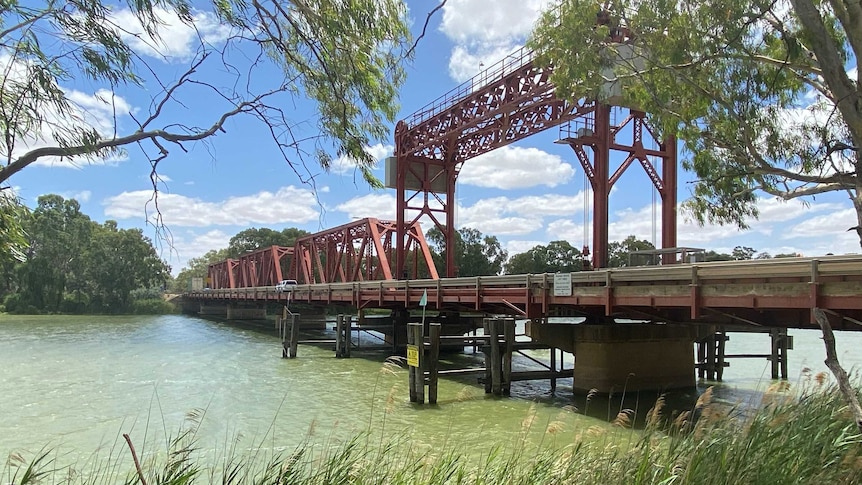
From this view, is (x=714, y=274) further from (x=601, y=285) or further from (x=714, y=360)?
(x=714, y=360)

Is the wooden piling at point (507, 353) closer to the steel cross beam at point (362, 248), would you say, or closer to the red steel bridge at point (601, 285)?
the red steel bridge at point (601, 285)

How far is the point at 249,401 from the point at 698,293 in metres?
13.1

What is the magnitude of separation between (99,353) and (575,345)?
1014 inches

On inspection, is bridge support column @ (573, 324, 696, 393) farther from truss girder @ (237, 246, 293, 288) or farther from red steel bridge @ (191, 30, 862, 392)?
truss girder @ (237, 246, 293, 288)

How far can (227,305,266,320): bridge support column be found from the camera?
7888 cm

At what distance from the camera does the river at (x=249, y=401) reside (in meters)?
13.3

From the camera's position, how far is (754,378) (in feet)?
83.0

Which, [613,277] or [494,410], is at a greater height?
[613,277]

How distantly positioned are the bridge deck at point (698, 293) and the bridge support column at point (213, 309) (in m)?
71.9

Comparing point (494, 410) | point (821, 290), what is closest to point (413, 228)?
point (494, 410)

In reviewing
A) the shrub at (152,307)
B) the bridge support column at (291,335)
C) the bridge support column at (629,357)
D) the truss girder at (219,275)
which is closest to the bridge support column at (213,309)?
the shrub at (152,307)

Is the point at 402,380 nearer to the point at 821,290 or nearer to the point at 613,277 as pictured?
the point at 613,277

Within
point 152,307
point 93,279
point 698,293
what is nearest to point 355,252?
point 698,293

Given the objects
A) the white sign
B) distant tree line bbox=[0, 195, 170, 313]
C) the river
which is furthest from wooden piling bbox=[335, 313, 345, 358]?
distant tree line bbox=[0, 195, 170, 313]
